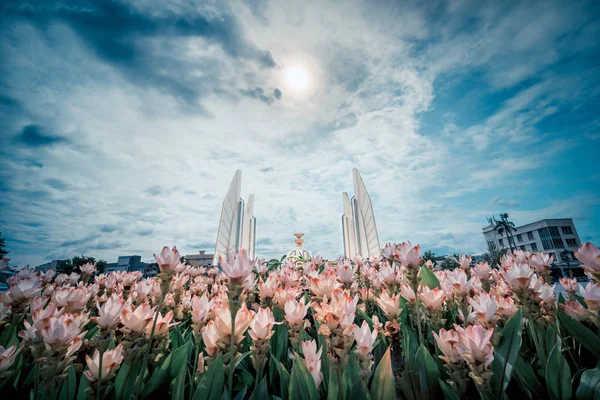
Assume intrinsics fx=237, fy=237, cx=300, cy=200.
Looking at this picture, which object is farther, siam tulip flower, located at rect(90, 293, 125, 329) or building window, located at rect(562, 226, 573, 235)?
building window, located at rect(562, 226, 573, 235)

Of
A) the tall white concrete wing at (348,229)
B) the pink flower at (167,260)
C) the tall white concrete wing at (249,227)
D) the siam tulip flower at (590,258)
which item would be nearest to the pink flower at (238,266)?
the pink flower at (167,260)

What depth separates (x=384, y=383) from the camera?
1159 mm

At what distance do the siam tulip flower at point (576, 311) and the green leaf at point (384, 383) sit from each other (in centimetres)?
146

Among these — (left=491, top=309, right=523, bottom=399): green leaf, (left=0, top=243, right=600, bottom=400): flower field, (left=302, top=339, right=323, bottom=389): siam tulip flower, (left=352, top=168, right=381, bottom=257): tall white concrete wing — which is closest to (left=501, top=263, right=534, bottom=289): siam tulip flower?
(left=0, top=243, right=600, bottom=400): flower field

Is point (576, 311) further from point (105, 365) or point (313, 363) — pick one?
point (105, 365)

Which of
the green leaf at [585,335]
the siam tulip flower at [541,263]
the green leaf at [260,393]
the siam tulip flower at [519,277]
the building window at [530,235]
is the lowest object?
the green leaf at [260,393]

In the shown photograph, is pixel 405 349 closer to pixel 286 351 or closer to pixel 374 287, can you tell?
pixel 286 351

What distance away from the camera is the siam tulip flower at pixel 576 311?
5.23ft

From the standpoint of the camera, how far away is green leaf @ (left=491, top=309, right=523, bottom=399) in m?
1.22

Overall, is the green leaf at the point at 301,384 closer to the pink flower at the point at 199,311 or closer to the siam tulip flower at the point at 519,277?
the pink flower at the point at 199,311

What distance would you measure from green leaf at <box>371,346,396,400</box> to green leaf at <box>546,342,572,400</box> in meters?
0.91

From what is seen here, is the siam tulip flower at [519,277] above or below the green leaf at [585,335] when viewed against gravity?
above

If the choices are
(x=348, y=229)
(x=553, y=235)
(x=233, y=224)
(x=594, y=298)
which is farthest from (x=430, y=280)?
(x=553, y=235)

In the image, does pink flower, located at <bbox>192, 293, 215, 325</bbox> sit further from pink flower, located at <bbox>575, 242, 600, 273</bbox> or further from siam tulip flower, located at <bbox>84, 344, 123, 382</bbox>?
pink flower, located at <bbox>575, 242, 600, 273</bbox>
